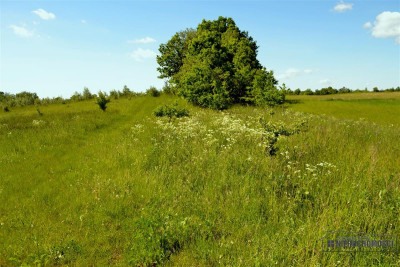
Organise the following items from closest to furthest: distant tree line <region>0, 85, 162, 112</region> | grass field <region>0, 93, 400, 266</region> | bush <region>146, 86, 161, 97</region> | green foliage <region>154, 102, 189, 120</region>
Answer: grass field <region>0, 93, 400, 266</region>
green foliage <region>154, 102, 189, 120</region>
distant tree line <region>0, 85, 162, 112</region>
bush <region>146, 86, 161, 97</region>

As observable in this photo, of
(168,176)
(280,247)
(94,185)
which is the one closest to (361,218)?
(280,247)

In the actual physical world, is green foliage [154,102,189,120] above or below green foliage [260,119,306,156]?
above

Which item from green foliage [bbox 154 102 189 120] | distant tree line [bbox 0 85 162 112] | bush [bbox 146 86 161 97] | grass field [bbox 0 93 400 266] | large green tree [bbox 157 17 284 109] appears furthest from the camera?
bush [bbox 146 86 161 97]

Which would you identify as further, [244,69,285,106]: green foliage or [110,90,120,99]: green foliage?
[110,90,120,99]: green foliage

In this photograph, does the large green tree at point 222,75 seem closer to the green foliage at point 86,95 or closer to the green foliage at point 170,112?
the green foliage at point 170,112

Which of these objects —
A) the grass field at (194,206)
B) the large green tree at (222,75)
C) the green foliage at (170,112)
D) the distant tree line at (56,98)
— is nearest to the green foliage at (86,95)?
the distant tree line at (56,98)

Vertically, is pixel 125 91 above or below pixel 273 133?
above

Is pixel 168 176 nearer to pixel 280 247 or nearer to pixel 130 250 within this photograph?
pixel 130 250

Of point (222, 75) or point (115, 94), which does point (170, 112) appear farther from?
point (115, 94)

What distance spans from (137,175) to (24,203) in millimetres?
3179

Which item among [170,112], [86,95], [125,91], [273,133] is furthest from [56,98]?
[273,133]

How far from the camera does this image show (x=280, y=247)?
370 centimetres

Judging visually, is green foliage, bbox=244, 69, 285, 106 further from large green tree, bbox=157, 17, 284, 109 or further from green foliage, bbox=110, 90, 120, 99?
green foliage, bbox=110, 90, 120, 99

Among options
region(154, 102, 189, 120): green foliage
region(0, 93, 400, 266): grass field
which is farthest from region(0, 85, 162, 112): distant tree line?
region(0, 93, 400, 266): grass field
